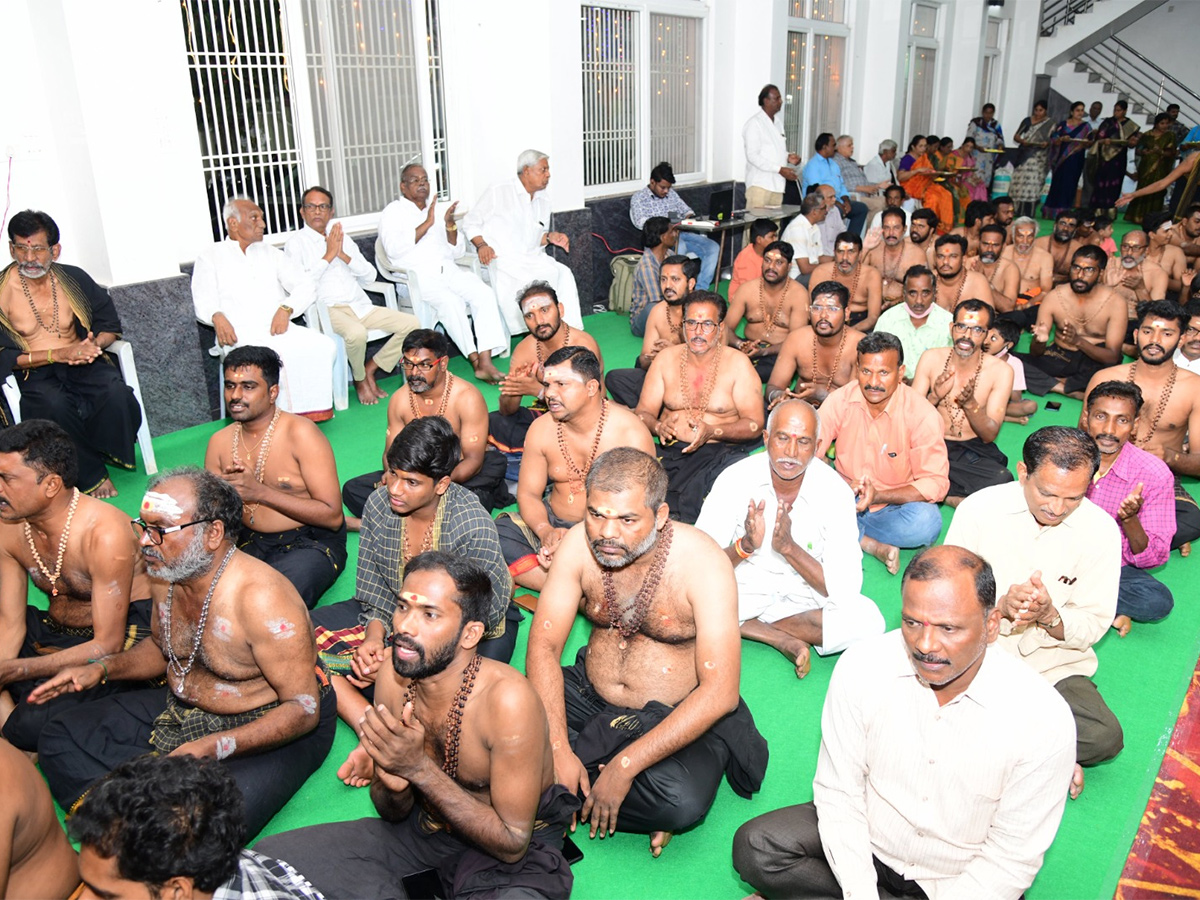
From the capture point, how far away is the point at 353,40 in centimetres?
815

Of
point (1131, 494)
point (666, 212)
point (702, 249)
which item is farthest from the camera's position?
point (666, 212)

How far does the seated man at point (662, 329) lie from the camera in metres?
6.98

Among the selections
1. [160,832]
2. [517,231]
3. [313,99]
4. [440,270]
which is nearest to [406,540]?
[160,832]

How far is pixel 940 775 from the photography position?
2.51 metres

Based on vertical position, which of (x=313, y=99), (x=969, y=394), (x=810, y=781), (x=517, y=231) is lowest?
(x=810, y=781)

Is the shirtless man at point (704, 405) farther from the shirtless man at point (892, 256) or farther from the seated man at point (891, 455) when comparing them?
the shirtless man at point (892, 256)

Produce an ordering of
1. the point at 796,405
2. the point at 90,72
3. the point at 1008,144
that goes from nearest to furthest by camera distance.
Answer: the point at 796,405 < the point at 90,72 < the point at 1008,144

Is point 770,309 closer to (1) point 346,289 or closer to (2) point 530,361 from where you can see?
(2) point 530,361

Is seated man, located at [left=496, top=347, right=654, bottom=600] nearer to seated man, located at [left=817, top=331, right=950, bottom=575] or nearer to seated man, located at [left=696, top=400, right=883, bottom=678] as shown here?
seated man, located at [left=696, top=400, right=883, bottom=678]

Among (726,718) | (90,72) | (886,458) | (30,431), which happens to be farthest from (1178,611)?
(90,72)

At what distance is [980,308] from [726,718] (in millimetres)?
3618

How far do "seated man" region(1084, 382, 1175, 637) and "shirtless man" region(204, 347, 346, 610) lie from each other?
3.44 m

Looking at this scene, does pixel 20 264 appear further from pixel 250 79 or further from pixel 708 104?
pixel 708 104

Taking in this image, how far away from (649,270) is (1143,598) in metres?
5.52
